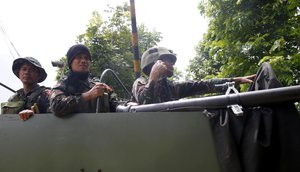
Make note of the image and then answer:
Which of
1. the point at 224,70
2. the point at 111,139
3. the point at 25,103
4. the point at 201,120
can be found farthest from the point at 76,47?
the point at 224,70

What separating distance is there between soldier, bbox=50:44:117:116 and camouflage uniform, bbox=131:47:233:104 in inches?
12.2

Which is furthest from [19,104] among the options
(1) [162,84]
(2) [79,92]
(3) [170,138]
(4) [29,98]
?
(3) [170,138]

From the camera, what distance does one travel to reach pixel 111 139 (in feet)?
6.46

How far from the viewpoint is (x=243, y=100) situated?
5.78 ft

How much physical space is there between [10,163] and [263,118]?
163cm

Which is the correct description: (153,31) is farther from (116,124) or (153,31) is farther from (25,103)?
(116,124)

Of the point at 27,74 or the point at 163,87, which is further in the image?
the point at 27,74

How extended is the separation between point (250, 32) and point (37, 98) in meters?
4.37

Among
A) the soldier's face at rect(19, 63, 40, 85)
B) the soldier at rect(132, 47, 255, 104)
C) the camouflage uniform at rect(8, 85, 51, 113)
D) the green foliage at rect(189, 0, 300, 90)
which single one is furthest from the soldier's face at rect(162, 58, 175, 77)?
the green foliage at rect(189, 0, 300, 90)

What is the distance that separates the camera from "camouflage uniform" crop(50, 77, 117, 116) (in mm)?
2238

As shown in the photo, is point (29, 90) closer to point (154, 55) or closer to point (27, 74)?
point (27, 74)

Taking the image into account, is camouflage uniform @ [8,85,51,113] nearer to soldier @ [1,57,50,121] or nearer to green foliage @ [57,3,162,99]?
soldier @ [1,57,50,121]

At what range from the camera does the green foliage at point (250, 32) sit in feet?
17.5

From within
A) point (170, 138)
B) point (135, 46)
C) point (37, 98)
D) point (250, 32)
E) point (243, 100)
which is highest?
point (250, 32)
